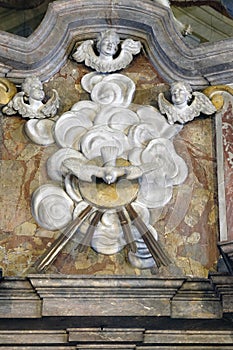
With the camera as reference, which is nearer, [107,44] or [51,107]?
[51,107]

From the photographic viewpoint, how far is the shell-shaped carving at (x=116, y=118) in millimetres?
8609

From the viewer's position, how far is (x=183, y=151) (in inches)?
341

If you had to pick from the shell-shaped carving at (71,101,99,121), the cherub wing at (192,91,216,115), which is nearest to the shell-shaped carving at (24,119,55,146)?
the shell-shaped carving at (71,101,99,121)

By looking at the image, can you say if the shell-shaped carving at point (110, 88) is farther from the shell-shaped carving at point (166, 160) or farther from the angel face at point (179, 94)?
the shell-shaped carving at point (166, 160)

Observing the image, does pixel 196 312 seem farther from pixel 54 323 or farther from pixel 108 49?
pixel 108 49

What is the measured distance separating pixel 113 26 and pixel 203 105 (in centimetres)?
95

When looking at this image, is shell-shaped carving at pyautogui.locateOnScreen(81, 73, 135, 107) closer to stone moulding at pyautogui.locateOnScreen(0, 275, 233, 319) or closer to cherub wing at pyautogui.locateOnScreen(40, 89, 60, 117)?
cherub wing at pyautogui.locateOnScreen(40, 89, 60, 117)

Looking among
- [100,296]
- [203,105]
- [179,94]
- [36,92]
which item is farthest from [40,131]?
[100,296]

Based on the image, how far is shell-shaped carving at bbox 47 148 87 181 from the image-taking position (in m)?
8.44

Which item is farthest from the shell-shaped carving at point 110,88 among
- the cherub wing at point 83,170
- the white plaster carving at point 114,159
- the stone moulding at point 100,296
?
the stone moulding at point 100,296

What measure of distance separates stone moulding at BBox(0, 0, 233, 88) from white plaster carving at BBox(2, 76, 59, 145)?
222mm

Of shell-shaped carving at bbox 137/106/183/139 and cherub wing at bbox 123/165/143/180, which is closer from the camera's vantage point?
cherub wing at bbox 123/165/143/180

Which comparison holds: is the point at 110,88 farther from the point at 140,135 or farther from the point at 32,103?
the point at 32,103

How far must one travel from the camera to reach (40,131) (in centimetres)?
861
